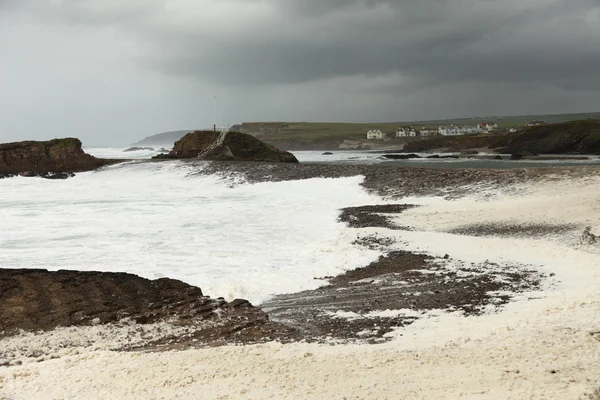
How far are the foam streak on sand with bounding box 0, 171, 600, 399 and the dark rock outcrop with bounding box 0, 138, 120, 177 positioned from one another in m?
36.2

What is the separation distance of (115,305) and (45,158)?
1419 inches

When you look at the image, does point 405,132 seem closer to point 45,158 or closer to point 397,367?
point 45,158

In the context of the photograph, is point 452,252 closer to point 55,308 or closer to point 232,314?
point 232,314

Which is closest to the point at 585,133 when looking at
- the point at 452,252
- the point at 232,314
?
the point at 452,252

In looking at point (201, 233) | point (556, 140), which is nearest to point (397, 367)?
point (201, 233)

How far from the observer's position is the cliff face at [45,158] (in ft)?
123

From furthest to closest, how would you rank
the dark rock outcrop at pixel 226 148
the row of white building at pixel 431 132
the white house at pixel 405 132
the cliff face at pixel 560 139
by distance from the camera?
the white house at pixel 405 132 → the row of white building at pixel 431 132 → the cliff face at pixel 560 139 → the dark rock outcrop at pixel 226 148

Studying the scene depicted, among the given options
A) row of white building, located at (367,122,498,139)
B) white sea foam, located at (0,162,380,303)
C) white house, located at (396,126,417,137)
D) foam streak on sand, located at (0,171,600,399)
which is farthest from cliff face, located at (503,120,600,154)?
white house, located at (396,126,417,137)

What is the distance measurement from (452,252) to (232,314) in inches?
225

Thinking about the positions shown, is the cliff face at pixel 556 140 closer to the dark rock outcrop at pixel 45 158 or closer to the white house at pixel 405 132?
the dark rock outcrop at pixel 45 158

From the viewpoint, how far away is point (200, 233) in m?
14.3

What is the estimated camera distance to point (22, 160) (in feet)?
124

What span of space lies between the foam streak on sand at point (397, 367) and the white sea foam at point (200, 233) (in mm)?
3113

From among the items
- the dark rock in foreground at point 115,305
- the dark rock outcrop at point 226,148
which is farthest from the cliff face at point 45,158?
the dark rock in foreground at point 115,305
